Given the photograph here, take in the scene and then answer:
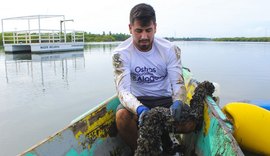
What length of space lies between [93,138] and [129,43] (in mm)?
1032

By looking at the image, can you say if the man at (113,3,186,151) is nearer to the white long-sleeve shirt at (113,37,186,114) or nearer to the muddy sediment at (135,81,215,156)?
the white long-sleeve shirt at (113,37,186,114)

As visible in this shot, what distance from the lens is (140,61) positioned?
3.02 metres

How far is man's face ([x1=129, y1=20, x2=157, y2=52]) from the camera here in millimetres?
2761

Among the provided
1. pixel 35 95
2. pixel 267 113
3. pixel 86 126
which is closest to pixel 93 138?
pixel 86 126

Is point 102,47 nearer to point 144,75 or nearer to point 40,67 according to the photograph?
point 40,67

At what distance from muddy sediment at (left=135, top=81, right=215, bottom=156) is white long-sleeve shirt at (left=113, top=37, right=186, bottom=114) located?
197mm

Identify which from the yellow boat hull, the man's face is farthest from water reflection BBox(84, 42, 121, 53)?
the yellow boat hull

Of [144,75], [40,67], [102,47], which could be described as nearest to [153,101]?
[144,75]

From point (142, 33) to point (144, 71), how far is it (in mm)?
405

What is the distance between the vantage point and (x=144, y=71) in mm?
3020

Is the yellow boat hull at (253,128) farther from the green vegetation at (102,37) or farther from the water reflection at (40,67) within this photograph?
the green vegetation at (102,37)

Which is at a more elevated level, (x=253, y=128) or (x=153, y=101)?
(x=153, y=101)

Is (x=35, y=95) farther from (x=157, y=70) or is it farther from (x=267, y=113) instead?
(x=267, y=113)

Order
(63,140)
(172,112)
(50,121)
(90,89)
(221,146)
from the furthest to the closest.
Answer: (90,89) < (50,121) < (63,140) < (172,112) < (221,146)
